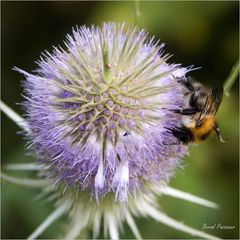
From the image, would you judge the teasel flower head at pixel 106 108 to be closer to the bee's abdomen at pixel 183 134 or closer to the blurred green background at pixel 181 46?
the bee's abdomen at pixel 183 134

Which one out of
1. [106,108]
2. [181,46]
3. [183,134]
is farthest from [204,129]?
[181,46]

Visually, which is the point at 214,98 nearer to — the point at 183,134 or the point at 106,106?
the point at 183,134

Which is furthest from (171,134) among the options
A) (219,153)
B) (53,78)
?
(219,153)

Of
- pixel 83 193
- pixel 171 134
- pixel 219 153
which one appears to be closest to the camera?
pixel 171 134

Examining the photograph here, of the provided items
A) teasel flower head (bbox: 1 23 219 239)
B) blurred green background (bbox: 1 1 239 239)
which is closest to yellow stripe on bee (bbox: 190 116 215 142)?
teasel flower head (bbox: 1 23 219 239)

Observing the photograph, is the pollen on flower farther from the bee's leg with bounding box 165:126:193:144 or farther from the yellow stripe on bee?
the yellow stripe on bee

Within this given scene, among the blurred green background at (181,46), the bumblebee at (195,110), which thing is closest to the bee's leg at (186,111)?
the bumblebee at (195,110)

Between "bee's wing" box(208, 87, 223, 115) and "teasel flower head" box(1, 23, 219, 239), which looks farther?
"bee's wing" box(208, 87, 223, 115)

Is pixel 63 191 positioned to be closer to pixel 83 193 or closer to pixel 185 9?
pixel 83 193
